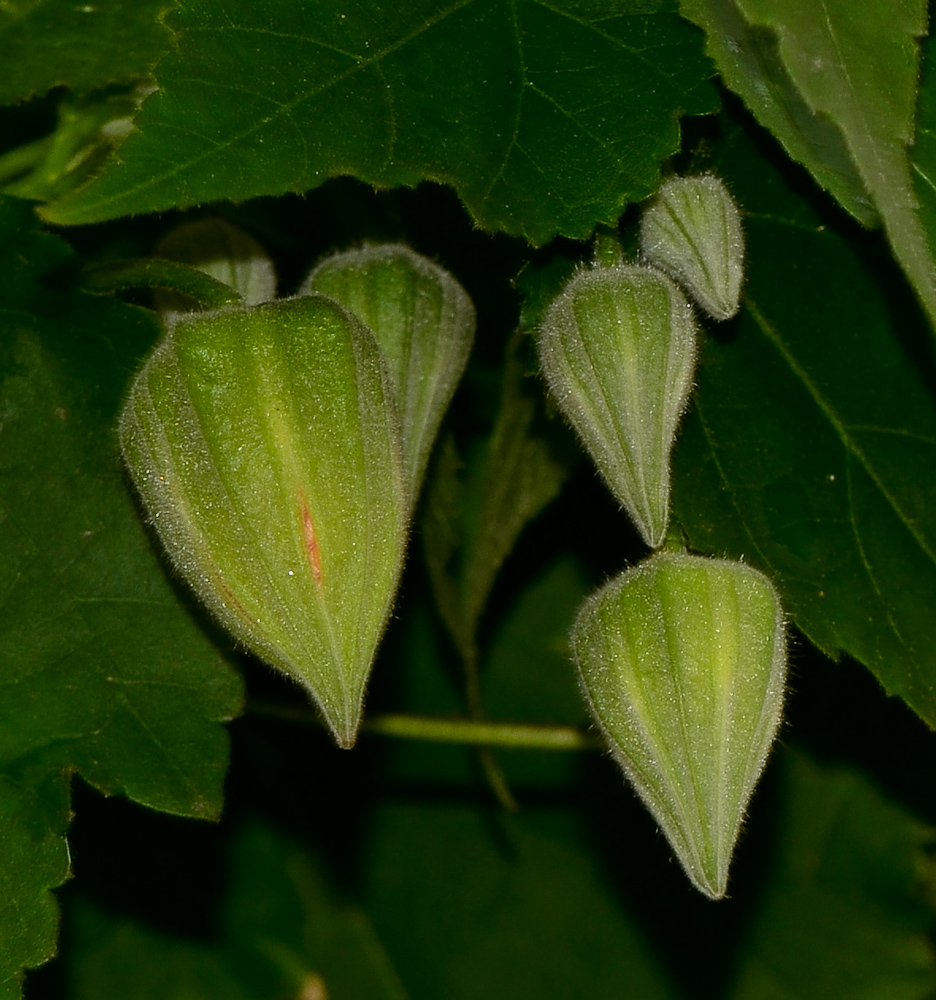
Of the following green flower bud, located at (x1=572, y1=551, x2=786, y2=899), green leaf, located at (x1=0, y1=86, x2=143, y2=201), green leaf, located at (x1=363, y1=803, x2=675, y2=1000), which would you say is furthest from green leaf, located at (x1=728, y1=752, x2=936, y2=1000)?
green leaf, located at (x1=0, y1=86, x2=143, y2=201)

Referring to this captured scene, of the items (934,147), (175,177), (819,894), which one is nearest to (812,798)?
(819,894)

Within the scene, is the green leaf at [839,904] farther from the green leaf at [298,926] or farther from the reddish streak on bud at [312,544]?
the reddish streak on bud at [312,544]

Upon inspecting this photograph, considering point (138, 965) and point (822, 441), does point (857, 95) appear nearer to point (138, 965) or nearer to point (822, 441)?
point (822, 441)

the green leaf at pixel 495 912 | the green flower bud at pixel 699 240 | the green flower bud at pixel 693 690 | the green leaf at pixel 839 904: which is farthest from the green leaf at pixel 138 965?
the green flower bud at pixel 699 240

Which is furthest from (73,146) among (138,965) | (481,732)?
(138,965)

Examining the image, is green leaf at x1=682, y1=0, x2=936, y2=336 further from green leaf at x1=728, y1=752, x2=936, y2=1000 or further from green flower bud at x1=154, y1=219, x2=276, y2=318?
green leaf at x1=728, y1=752, x2=936, y2=1000

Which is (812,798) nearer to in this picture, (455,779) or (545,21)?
(455,779)
